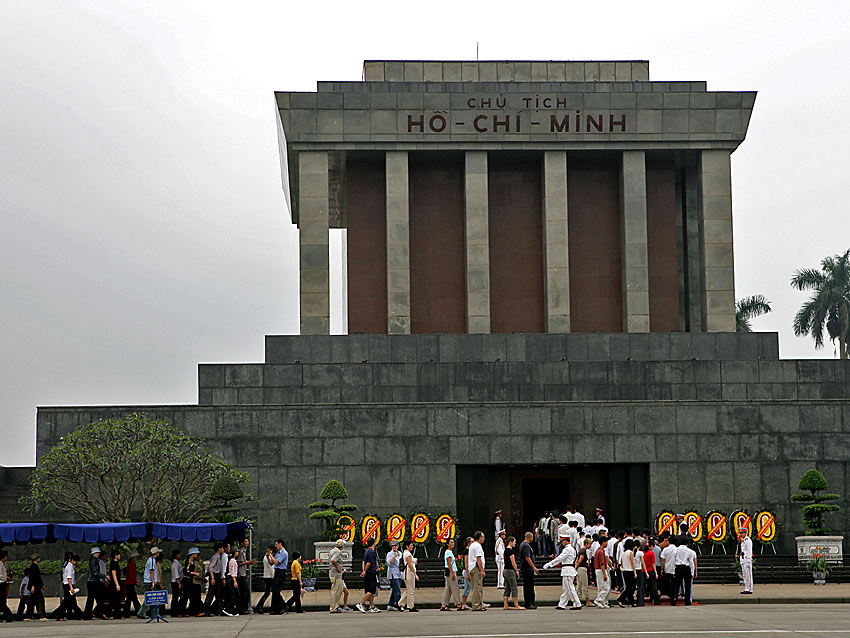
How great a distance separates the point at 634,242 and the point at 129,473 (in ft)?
63.3

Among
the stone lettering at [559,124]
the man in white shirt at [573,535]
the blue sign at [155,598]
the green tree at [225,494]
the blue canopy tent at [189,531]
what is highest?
the stone lettering at [559,124]

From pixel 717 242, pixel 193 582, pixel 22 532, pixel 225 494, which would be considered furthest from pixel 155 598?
pixel 717 242

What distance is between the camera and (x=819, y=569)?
31641 mm

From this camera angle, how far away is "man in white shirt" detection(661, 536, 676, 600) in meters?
27.1

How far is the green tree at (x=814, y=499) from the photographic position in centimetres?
3312

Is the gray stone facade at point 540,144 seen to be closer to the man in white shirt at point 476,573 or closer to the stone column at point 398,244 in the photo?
the stone column at point 398,244

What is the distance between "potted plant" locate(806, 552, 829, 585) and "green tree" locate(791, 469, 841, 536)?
1415mm

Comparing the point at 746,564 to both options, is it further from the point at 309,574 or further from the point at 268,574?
the point at 268,574

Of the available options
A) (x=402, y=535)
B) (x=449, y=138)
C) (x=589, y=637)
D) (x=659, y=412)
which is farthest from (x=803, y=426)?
(x=589, y=637)

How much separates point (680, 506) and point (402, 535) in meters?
7.79

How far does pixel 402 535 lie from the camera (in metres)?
34.3

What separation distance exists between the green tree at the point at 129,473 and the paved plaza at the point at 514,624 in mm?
7397

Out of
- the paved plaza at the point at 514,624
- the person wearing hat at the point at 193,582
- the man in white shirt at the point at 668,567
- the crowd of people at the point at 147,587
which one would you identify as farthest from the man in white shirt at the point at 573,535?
the person wearing hat at the point at 193,582

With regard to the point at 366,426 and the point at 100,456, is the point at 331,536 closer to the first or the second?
the point at 366,426
